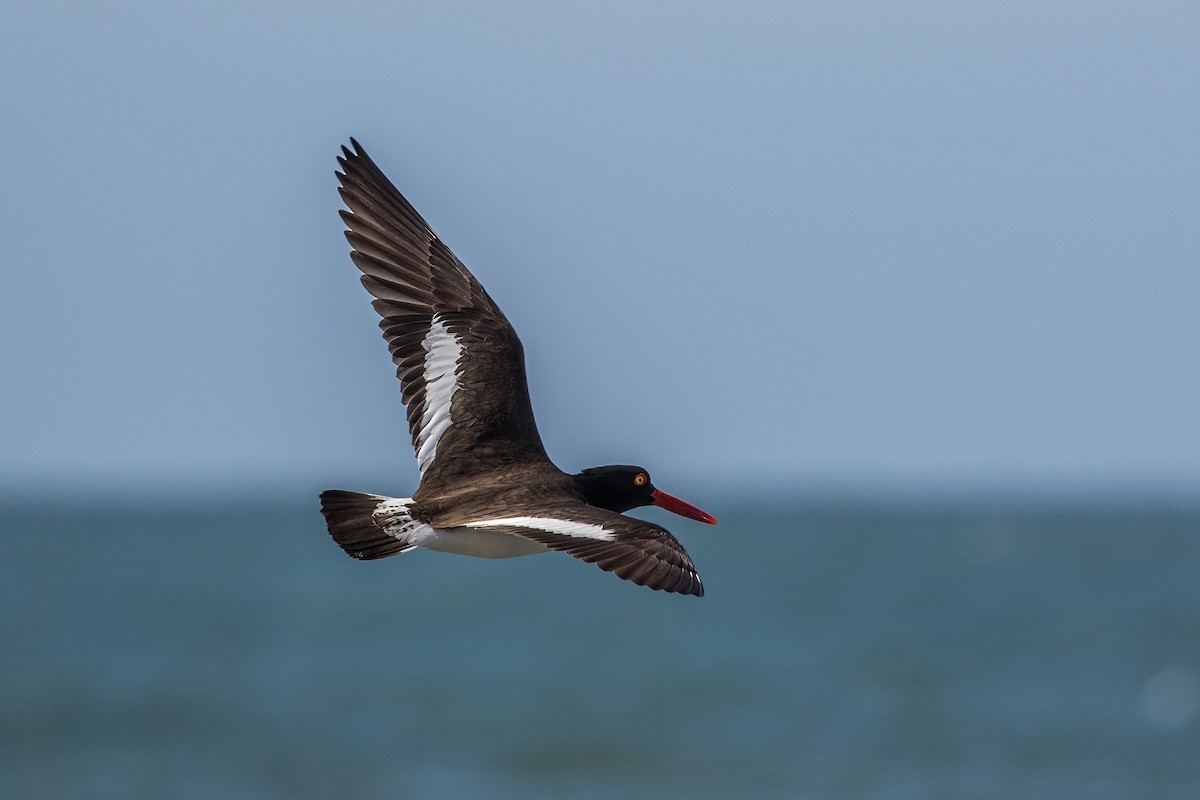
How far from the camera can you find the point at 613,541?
379 inches

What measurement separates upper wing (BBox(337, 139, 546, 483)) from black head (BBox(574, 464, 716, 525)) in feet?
1.31

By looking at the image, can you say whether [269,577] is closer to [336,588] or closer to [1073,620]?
[336,588]

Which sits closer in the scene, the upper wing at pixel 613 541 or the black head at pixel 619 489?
the upper wing at pixel 613 541

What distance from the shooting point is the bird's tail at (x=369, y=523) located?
405 inches

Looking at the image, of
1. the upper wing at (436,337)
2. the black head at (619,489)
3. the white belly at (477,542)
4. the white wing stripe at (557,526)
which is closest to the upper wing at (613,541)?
the white wing stripe at (557,526)

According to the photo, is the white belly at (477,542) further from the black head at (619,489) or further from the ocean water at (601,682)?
the ocean water at (601,682)

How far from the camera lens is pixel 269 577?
240 ft

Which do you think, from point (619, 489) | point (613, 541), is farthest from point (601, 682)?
point (613, 541)

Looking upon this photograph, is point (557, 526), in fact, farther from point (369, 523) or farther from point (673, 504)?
point (673, 504)

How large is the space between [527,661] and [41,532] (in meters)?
83.9

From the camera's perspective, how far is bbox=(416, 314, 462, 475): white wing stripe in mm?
11492

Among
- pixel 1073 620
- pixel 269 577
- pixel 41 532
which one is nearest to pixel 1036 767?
pixel 1073 620

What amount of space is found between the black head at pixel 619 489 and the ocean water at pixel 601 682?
18.9 meters

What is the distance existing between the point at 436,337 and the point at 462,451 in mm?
889
